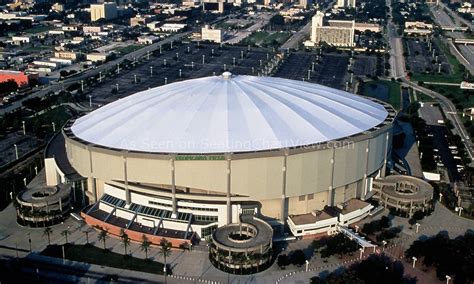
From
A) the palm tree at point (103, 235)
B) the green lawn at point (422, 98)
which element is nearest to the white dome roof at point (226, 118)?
the palm tree at point (103, 235)

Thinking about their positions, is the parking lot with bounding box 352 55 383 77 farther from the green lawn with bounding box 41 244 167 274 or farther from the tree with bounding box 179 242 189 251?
the green lawn with bounding box 41 244 167 274

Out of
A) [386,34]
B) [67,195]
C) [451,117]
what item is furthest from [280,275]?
[386,34]

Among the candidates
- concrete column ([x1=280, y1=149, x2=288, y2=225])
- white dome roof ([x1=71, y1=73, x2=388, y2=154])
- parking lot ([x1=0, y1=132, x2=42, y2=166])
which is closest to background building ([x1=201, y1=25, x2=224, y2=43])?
parking lot ([x1=0, y1=132, x2=42, y2=166])

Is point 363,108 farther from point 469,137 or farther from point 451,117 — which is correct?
point 451,117

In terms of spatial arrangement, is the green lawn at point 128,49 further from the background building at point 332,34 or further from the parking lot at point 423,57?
the parking lot at point 423,57

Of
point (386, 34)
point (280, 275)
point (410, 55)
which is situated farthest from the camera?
point (386, 34)

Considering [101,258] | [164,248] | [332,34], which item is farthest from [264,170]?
[332,34]
